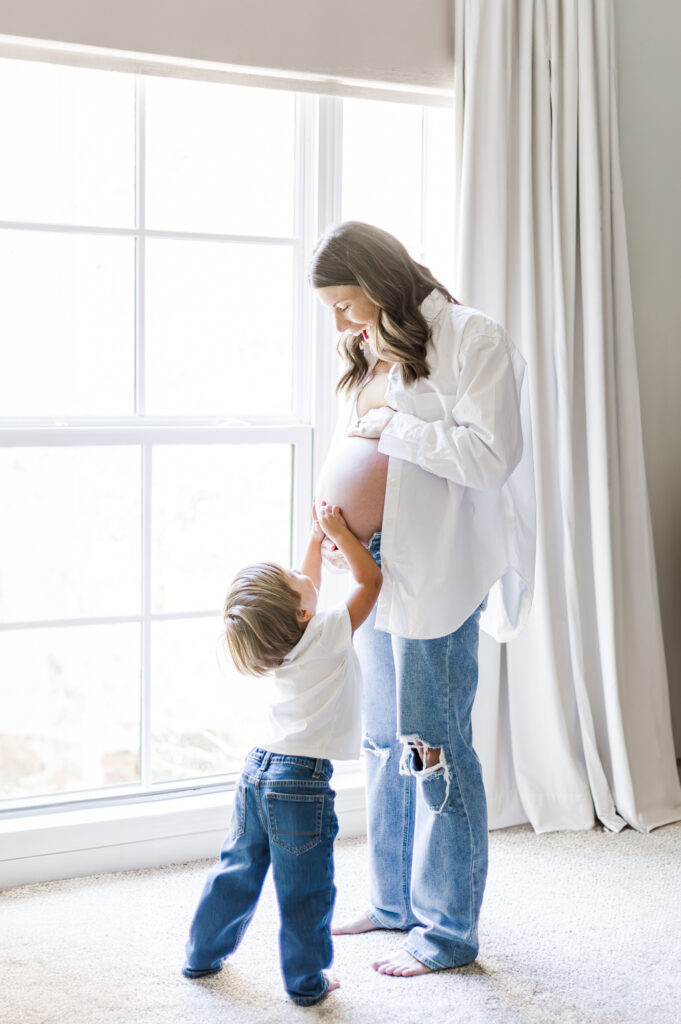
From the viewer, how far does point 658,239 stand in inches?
105

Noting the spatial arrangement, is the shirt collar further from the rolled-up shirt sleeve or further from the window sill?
the window sill

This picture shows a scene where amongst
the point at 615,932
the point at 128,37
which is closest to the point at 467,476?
the point at 615,932

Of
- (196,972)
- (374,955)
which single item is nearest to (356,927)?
(374,955)

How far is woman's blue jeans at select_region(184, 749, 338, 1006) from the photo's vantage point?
166 cm

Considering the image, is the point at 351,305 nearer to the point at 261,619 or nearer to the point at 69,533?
the point at 261,619

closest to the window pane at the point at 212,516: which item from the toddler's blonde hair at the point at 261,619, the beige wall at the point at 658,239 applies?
the toddler's blonde hair at the point at 261,619

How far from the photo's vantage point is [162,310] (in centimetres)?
230

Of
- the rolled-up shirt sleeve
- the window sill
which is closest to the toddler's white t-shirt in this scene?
the rolled-up shirt sleeve

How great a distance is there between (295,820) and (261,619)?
1.13ft

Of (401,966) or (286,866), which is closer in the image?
(286,866)

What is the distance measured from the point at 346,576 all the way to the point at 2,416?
2.94 ft

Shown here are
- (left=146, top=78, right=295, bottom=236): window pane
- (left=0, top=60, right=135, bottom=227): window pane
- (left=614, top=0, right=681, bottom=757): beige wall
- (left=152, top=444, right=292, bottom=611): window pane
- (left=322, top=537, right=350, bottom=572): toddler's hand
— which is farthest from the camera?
(left=614, top=0, right=681, bottom=757): beige wall

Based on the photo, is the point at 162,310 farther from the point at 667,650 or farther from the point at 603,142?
the point at 667,650

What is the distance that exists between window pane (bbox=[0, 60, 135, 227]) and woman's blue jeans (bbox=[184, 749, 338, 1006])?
128cm
